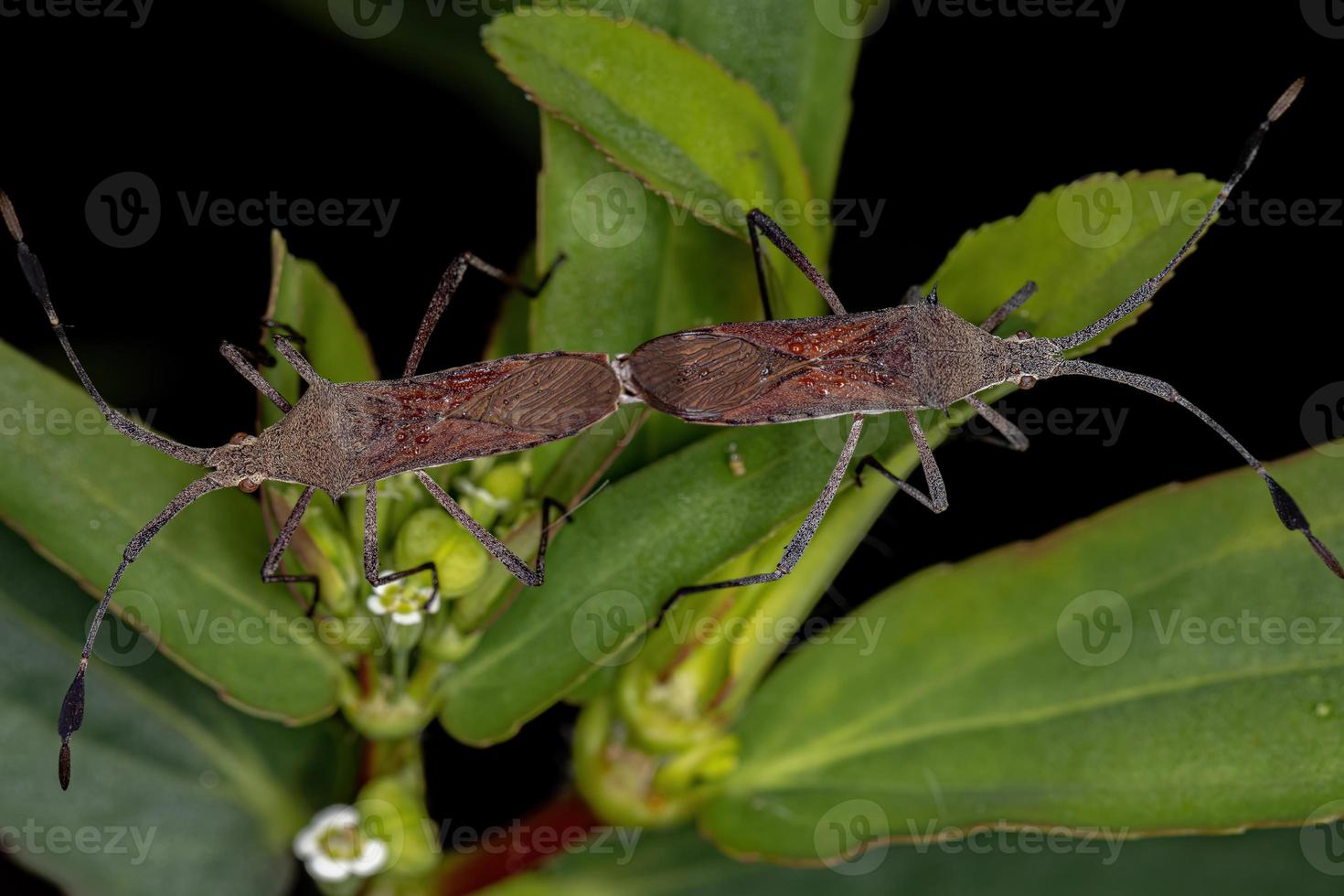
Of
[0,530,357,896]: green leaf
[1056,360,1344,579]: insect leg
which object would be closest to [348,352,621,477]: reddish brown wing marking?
[0,530,357,896]: green leaf

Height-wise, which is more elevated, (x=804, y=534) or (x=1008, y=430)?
(x=1008, y=430)

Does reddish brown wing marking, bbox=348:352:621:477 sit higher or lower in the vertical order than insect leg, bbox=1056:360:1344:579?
lower

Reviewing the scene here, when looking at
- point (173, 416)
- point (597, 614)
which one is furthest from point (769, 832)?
point (173, 416)

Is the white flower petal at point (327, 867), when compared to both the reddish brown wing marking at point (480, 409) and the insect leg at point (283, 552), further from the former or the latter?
the reddish brown wing marking at point (480, 409)

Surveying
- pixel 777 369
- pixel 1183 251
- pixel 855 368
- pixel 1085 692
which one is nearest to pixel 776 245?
pixel 777 369

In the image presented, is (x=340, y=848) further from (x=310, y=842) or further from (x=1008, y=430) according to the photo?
(x=1008, y=430)

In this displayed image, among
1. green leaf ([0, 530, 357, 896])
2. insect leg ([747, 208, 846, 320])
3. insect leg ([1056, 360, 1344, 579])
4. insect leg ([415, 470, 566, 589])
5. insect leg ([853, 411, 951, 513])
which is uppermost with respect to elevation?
insect leg ([747, 208, 846, 320])

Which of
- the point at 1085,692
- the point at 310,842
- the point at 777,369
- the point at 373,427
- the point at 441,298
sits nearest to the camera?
the point at 310,842

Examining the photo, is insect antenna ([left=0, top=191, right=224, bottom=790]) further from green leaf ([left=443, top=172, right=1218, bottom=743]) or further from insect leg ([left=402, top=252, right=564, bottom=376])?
green leaf ([left=443, top=172, right=1218, bottom=743])
